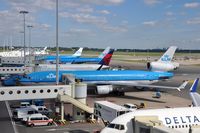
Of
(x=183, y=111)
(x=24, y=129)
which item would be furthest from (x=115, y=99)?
(x=183, y=111)

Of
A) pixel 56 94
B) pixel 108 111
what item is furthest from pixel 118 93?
pixel 108 111

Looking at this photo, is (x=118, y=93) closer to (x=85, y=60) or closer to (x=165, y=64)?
(x=165, y=64)

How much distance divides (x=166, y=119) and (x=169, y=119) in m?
0.28

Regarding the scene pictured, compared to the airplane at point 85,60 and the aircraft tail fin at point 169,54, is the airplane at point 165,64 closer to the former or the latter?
the aircraft tail fin at point 169,54

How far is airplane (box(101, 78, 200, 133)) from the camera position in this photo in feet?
79.9

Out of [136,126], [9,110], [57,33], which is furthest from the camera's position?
[9,110]

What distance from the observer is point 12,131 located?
34.8 meters

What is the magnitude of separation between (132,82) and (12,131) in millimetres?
30935

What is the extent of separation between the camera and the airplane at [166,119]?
24.4 metres

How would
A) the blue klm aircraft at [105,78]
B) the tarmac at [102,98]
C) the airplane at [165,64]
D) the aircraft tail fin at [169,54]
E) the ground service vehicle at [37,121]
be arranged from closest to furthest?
1. the tarmac at [102,98]
2. the ground service vehicle at [37,121]
3. the blue klm aircraft at [105,78]
4. the airplane at [165,64]
5. the aircraft tail fin at [169,54]

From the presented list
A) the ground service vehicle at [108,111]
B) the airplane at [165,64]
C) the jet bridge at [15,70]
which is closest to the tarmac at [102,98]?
the ground service vehicle at [108,111]

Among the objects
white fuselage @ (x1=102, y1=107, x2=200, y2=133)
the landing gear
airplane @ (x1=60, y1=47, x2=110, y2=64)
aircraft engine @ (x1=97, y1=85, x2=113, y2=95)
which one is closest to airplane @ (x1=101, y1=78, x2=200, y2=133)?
white fuselage @ (x1=102, y1=107, x2=200, y2=133)

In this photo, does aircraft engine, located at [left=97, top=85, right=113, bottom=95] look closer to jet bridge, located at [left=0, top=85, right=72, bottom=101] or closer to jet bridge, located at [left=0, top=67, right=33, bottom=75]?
jet bridge, located at [left=0, top=85, right=72, bottom=101]

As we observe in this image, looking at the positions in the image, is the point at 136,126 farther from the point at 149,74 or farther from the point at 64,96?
the point at 149,74
